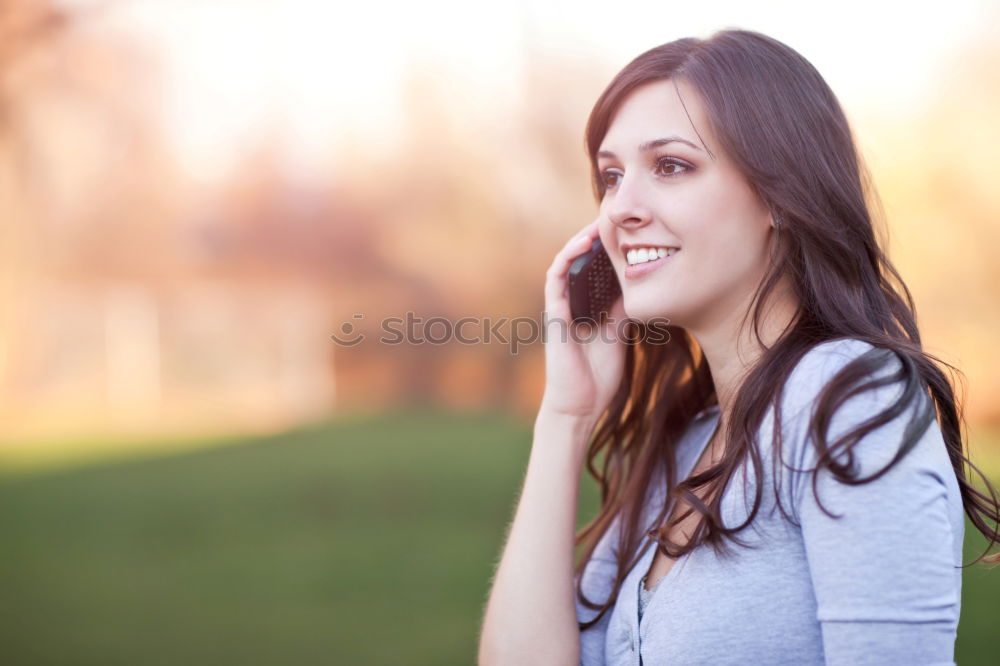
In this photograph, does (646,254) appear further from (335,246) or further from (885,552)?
(335,246)

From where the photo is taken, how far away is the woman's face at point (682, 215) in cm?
165

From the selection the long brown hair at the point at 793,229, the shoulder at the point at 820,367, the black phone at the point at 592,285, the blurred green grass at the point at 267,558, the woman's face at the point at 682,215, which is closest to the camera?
the shoulder at the point at 820,367

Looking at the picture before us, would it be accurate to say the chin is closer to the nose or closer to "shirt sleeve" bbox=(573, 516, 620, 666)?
the nose

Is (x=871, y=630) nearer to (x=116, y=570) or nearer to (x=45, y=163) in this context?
(x=45, y=163)

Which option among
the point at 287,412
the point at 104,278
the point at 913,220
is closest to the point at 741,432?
the point at 913,220

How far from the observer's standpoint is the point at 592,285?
7.07ft

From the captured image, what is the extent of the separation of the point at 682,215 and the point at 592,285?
518 mm

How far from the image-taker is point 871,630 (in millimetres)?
1198

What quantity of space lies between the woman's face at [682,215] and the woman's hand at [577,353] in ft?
0.97

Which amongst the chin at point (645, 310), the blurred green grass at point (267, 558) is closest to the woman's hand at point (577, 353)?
the chin at point (645, 310)

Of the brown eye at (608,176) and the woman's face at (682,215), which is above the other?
the brown eye at (608,176)

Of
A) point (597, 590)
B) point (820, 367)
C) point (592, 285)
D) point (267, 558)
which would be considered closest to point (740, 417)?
point (820, 367)

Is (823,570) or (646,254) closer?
(823,570)

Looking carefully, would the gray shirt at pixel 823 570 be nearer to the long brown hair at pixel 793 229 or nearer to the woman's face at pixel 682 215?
the long brown hair at pixel 793 229
